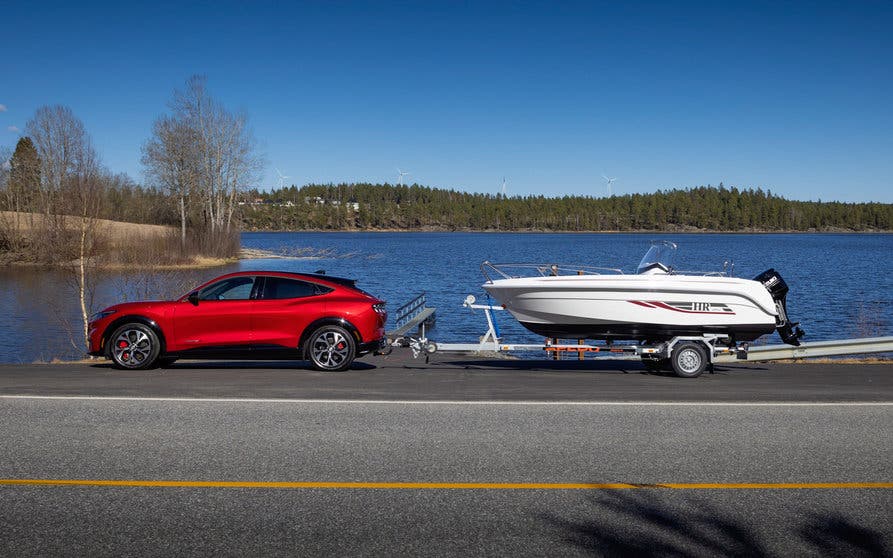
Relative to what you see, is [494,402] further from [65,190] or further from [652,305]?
[65,190]

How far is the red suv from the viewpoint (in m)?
13.0

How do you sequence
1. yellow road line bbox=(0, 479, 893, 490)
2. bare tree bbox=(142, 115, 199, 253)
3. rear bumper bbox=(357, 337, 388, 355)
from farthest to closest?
bare tree bbox=(142, 115, 199, 253) → rear bumper bbox=(357, 337, 388, 355) → yellow road line bbox=(0, 479, 893, 490)

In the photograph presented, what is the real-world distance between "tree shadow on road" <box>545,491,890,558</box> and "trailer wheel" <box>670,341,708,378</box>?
695 centimetres

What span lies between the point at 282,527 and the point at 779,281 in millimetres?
10685

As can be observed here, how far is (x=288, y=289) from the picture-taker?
1333 cm

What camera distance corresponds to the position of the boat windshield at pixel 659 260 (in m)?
13.7

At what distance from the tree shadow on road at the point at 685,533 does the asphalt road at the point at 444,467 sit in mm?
18

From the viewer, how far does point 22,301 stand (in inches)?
1359

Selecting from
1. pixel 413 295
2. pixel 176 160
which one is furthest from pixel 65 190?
pixel 176 160

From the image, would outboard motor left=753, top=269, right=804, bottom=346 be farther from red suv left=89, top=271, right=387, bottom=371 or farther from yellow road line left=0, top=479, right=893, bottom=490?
yellow road line left=0, top=479, right=893, bottom=490

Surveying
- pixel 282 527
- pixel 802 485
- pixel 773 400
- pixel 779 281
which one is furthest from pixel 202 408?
pixel 779 281

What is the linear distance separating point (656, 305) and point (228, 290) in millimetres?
7182

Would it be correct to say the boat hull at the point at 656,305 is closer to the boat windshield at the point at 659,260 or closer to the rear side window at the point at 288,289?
the boat windshield at the point at 659,260

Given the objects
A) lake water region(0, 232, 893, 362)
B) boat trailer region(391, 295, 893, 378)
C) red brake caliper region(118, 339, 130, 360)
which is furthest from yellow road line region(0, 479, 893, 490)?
lake water region(0, 232, 893, 362)
